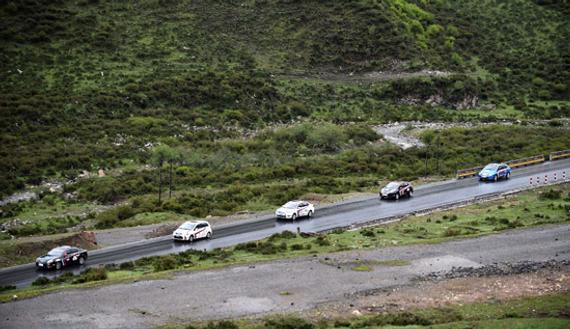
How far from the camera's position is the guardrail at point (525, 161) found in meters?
68.8

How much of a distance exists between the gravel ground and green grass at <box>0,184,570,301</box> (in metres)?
1.31

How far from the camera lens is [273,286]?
119ft

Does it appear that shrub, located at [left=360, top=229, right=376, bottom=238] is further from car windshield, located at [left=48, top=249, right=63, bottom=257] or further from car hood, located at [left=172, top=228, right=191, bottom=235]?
car windshield, located at [left=48, top=249, right=63, bottom=257]

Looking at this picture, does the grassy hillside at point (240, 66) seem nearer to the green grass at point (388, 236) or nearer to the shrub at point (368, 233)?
the green grass at point (388, 236)

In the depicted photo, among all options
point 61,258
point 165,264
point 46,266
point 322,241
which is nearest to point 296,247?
point 322,241

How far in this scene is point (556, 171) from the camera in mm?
69062

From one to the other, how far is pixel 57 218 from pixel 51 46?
56291 millimetres

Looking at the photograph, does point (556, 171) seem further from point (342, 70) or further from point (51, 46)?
point (51, 46)

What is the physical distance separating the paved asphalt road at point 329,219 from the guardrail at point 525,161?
5.26 feet

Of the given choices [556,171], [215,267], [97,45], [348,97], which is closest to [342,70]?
[348,97]

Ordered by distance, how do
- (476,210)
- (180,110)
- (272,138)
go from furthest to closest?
(180,110)
(272,138)
(476,210)

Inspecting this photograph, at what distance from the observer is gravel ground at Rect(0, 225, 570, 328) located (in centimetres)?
3231

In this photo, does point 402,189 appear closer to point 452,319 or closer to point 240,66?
point 452,319

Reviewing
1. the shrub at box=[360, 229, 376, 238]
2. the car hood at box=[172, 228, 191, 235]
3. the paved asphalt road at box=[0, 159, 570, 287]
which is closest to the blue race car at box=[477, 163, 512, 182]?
the paved asphalt road at box=[0, 159, 570, 287]
